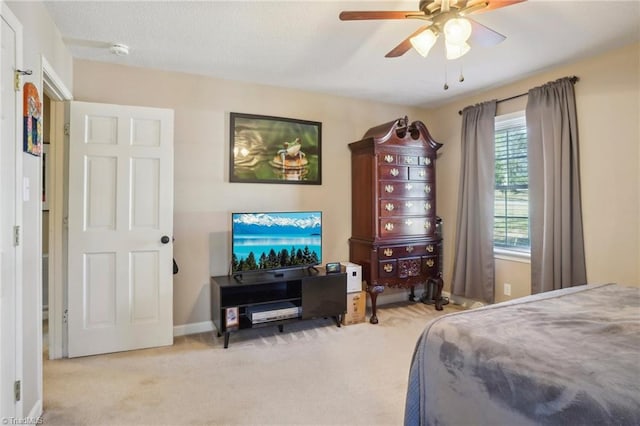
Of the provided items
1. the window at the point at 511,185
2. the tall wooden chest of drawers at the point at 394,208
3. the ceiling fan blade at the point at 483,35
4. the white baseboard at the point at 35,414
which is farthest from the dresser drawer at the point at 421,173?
the white baseboard at the point at 35,414

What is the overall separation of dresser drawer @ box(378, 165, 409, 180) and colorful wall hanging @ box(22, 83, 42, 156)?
2819 mm

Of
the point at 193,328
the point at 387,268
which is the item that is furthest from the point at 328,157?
the point at 193,328

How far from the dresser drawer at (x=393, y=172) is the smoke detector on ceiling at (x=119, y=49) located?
8.14ft

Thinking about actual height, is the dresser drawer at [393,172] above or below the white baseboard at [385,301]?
above

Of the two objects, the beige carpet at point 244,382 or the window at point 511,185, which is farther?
the window at point 511,185

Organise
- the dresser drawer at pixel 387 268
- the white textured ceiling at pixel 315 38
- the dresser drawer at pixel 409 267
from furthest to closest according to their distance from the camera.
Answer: the dresser drawer at pixel 409 267, the dresser drawer at pixel 387 268, the white textured ceiling at pixel 315 38

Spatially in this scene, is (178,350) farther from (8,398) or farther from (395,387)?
(395,387)

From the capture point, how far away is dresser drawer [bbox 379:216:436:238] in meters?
3.74

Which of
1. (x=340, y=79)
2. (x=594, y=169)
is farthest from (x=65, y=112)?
(x=594, y=169)

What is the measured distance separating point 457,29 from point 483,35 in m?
0.29

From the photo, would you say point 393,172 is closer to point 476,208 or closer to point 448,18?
point 476,208

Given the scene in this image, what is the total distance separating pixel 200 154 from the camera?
335 cm

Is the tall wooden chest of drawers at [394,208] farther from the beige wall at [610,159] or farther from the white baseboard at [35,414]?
the white baseboard at [35,414]

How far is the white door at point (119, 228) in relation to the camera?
2762mm
